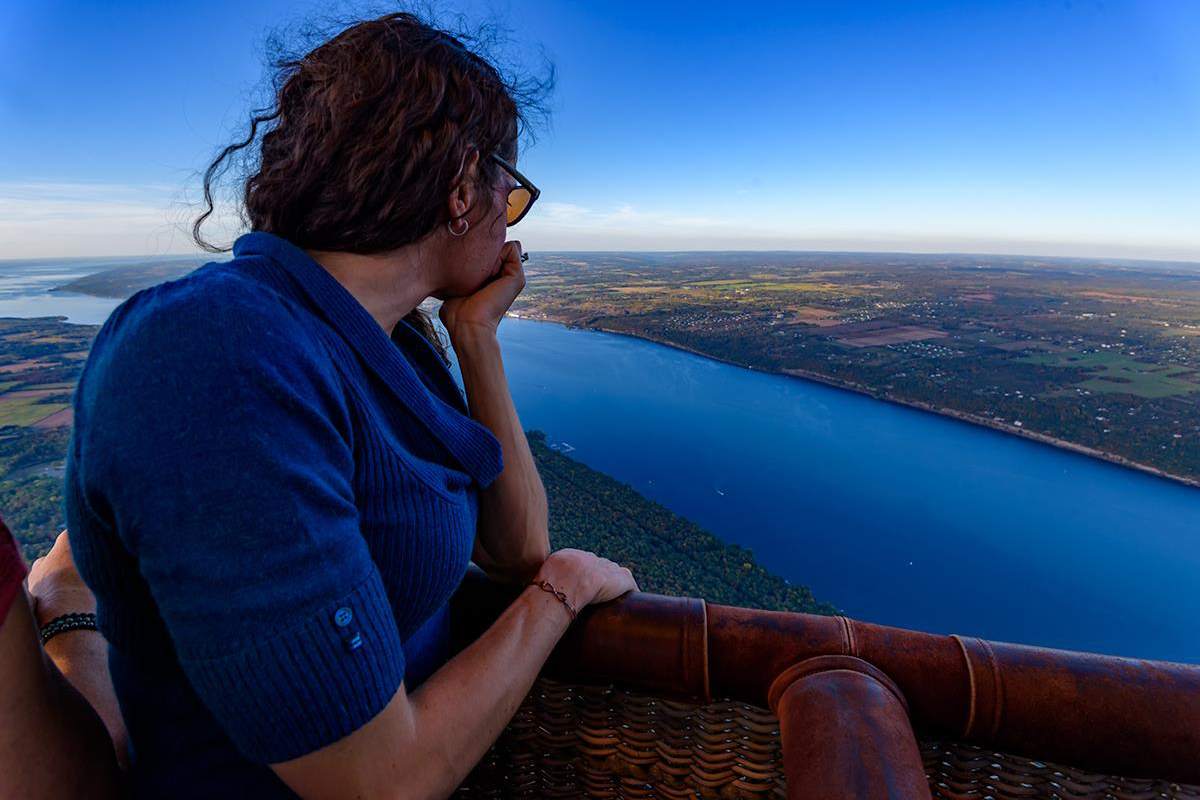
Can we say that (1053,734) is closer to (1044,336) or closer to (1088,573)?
(1088,573)

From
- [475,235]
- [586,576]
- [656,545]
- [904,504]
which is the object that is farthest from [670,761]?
[904,504]

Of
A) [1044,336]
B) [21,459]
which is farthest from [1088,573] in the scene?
[21,459]

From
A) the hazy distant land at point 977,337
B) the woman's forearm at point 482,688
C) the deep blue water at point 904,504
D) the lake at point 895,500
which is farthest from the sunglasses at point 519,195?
the hazy distant land at point 977,337

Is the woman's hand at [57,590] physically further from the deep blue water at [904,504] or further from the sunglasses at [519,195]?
the deep blue water at [904,504]

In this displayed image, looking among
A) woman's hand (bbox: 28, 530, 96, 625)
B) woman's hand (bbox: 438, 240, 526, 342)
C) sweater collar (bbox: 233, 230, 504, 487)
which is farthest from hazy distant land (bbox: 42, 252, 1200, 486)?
sweater collar (bbox: 233, 230, 504, 487)

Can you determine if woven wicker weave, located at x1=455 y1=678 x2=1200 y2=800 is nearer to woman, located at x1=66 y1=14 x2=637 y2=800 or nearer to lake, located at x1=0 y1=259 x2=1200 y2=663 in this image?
woman, located at x1=66 y1=14 x2=637 y2=800
